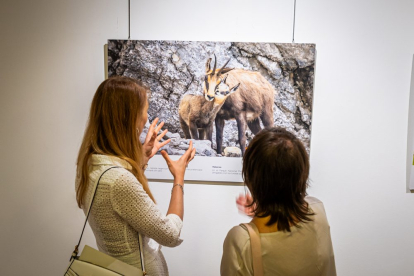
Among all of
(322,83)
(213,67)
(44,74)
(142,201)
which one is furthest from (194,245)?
(44,74)

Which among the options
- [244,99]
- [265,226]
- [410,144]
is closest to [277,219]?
[265,226]

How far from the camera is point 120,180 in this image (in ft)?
3.43

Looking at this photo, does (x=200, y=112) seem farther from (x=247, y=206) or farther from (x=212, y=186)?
(x=247, y=206)

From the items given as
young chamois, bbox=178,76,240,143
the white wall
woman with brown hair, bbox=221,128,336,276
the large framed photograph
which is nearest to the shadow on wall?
the white wall

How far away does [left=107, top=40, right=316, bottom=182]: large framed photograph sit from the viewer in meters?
1.72

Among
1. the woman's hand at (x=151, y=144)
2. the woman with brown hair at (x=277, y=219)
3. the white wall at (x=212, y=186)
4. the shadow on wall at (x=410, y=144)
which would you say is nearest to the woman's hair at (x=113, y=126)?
the woman's hand at (x=151, y=144)

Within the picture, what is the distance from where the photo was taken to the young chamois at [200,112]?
69.2 inches

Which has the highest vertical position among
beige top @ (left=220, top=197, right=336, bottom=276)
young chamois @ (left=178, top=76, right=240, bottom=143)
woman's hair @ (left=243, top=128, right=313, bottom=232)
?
young chamois @ (left=178, top=76, right=240, bottom=143)

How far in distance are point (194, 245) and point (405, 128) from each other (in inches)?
58.9

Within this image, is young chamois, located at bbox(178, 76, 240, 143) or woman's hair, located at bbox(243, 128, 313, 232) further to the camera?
young chamois, located at bbox(178, 76, 240, 143)

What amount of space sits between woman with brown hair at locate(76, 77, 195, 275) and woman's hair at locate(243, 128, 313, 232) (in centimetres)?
38

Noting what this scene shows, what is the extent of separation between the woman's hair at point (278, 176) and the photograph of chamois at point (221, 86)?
0.77 metres

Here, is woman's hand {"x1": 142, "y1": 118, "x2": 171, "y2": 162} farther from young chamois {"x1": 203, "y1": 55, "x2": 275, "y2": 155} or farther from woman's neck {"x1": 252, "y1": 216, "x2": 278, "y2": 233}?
woman's neck {"x1": 252, "y1": 216, "x2": 278, "y2": 233}

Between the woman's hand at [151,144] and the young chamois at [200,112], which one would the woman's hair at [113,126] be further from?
the young chamois at [200,112]
